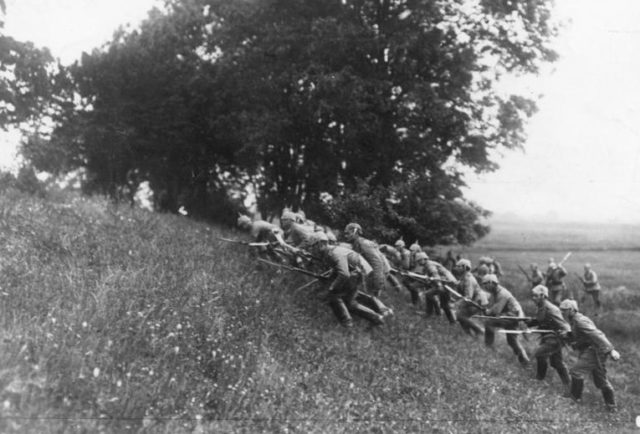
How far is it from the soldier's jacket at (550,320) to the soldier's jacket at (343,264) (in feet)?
14.0

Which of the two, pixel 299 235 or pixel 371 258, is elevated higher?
pixel 299 235

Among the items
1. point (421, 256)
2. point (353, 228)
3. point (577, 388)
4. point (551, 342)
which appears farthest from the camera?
point (421, 256)

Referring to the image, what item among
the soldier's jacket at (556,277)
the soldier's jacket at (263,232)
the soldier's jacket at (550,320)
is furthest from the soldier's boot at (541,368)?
the soldier's jacket at (556,277)

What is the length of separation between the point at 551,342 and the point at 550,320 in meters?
0.49

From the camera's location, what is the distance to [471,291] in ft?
51.2

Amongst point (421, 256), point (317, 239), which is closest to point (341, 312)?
point (317, 239)

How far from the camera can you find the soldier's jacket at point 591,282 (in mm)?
21016

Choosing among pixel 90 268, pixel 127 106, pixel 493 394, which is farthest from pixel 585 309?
pixel 127 106

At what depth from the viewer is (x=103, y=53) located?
93.8ft

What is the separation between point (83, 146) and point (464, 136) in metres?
17.9

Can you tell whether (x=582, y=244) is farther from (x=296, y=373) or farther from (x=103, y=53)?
(x=103, y=53)

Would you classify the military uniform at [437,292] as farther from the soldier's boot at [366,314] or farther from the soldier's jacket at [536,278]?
the soldier's jacket at [536,278]

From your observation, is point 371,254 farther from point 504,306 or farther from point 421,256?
point 504,306

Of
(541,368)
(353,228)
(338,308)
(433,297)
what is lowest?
(541,368)
